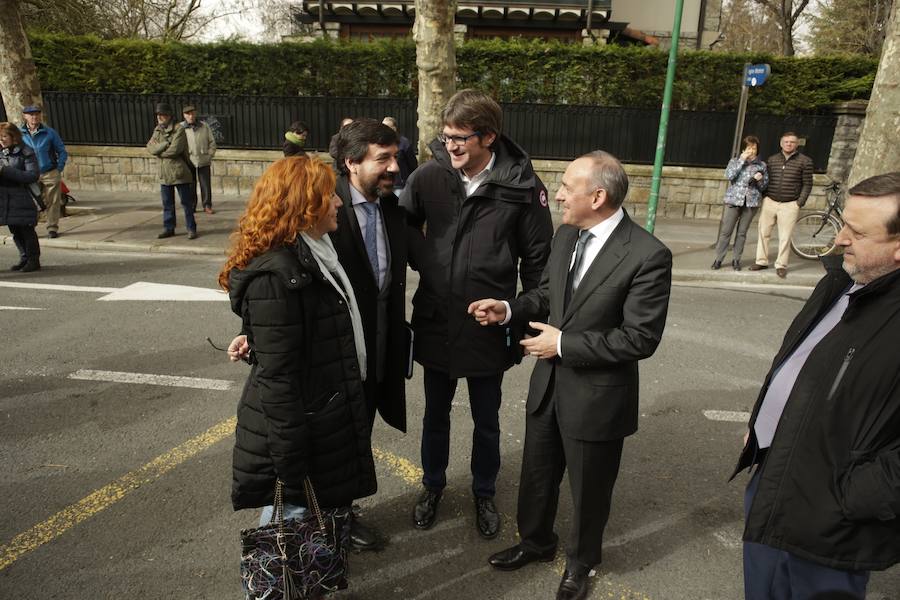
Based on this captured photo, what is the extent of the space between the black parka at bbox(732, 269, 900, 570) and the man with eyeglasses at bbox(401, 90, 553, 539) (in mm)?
1384

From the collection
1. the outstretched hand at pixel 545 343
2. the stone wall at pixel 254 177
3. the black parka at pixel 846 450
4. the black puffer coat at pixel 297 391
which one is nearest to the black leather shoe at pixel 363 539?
the black puffer coat at pixel 297 391

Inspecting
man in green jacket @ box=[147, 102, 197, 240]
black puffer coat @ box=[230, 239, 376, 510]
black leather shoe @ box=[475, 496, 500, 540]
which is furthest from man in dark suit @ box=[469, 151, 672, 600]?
man in green jacket @ box=[147, 102, 197, 240]

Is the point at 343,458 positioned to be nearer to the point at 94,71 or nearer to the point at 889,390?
the point at 889,390

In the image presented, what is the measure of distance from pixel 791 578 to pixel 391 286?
195 centimetres

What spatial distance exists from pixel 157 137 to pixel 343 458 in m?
9.03

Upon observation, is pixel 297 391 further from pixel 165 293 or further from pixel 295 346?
pixel 165 293

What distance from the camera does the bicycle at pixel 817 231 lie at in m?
9.91

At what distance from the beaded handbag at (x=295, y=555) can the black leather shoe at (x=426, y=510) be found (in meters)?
0.86

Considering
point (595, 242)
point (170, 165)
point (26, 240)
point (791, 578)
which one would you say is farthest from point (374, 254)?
point (170, 165)

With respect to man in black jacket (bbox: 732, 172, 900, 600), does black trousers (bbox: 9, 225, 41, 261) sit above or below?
below

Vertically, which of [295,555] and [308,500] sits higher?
[308,500]

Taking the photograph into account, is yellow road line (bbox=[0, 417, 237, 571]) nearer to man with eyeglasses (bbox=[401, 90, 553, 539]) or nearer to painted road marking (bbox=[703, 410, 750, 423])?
man with eyeglasses (bbox=[401, 90, 553, 539])

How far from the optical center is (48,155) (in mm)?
9805

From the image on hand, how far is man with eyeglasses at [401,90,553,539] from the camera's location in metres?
2.99
